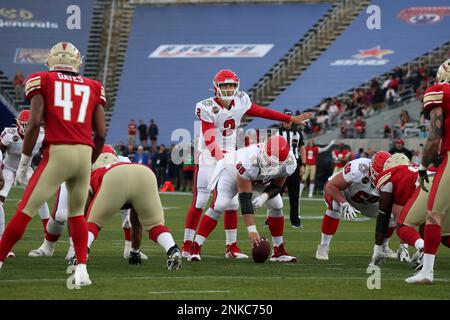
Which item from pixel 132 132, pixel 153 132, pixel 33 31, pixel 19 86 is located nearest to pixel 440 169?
pixel 153 132

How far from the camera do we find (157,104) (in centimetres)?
3500

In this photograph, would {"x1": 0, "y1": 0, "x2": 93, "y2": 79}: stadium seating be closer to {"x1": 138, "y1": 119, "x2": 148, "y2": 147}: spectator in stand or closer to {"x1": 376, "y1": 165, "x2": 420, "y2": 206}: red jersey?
{"x1": 138, "y1": 119, "x2": 148, "y2": 147}: spectator in stand

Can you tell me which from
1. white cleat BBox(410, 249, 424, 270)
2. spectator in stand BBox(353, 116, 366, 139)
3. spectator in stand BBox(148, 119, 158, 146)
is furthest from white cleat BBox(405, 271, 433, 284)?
spectator in stand BBox(148, 119, 158, 146)

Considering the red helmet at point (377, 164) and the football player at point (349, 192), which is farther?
the football player at point (349, 192)

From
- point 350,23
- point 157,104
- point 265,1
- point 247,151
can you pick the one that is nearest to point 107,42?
point 157,104

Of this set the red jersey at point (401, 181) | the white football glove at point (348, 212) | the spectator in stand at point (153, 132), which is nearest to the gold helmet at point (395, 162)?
the red jersey at point (401, 181)

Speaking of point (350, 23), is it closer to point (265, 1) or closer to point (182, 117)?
point (265, 1)

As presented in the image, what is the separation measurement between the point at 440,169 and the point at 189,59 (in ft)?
93.6

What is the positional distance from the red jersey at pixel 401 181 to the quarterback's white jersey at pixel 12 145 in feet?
14.9

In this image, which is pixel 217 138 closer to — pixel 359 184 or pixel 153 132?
pixel 359 184

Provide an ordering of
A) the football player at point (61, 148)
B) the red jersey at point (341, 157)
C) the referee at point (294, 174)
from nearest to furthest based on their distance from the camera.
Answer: the football player at point (61, 148) < the referee at point (294, 174) < the red jersey at point (341, 157)

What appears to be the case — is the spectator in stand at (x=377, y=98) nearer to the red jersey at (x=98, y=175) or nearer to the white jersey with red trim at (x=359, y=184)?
the white jersey with red trim at (x=359, y=184)

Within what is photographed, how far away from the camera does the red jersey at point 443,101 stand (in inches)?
300
